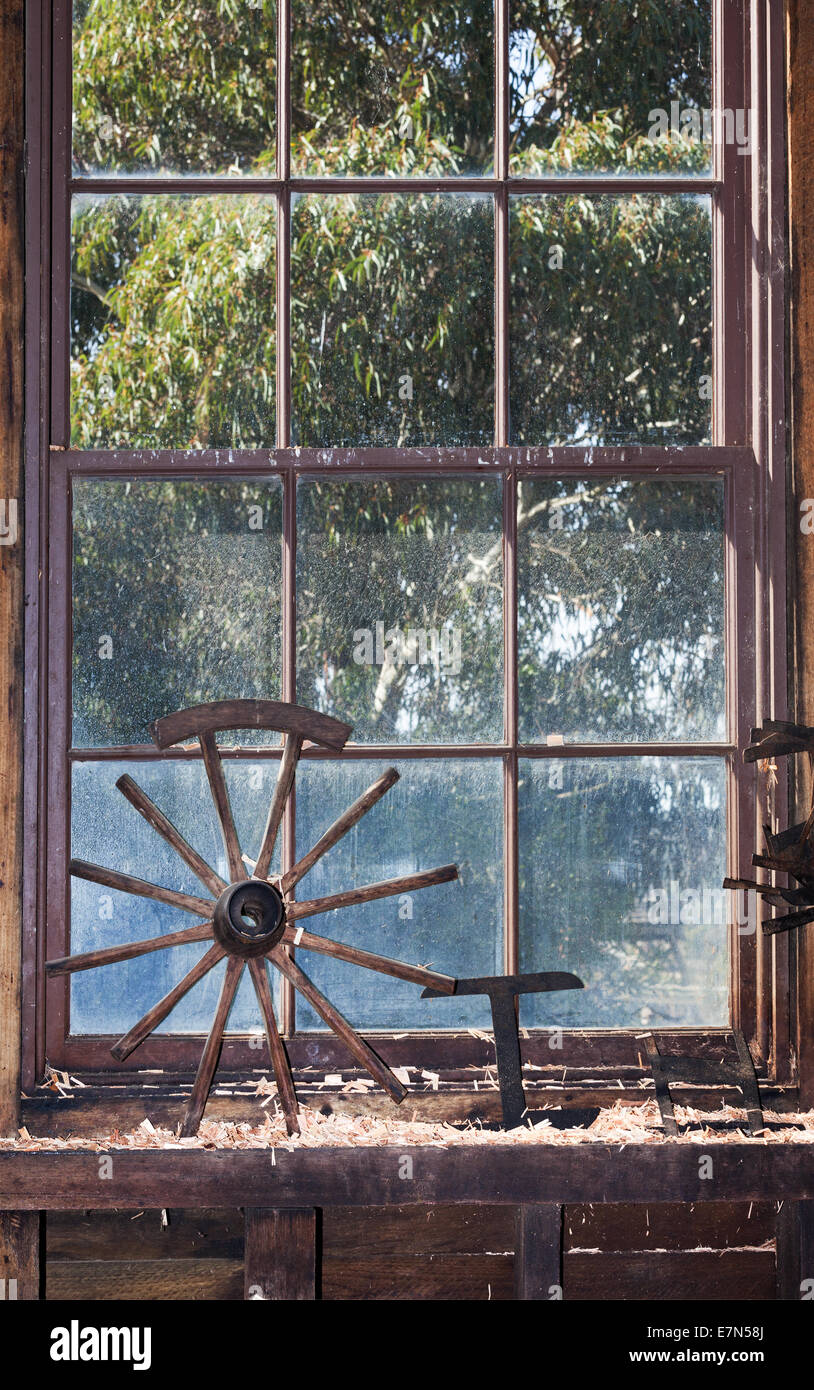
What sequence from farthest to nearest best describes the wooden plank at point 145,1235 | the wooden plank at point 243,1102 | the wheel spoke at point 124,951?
the wooden plank at point 145,1235 < the wooden plank at point 243,1102 < the wheel spoke at point 124,951

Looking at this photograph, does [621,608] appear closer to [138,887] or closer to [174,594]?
[174,594]

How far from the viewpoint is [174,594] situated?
7.80ft

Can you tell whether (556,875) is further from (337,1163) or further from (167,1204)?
(167,1204)

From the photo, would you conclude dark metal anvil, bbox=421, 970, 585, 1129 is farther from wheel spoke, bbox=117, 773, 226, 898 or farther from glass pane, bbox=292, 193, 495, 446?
glass pane, bbox=292, 193, 495, 446

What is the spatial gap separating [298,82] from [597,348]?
2.82 ft

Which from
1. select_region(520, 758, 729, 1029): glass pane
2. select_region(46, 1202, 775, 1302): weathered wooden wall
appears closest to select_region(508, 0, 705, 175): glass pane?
select_region(520, 758, 729, 1029): glass pane

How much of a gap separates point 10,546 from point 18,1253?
1.35m

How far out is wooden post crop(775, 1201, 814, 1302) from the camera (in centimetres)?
215

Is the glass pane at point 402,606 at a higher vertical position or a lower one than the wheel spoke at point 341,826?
higher

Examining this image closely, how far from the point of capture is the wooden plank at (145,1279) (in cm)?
233

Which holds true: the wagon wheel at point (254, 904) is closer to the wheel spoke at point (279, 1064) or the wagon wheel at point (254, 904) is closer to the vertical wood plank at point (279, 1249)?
the wheel spoke at point (279, 1064)

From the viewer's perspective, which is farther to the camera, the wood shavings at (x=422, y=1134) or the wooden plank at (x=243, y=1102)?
the wooden plank at (x=243, y=1102)

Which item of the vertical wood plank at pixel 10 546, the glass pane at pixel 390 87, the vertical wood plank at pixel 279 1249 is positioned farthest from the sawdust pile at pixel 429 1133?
the glass pane at pixel 390 87

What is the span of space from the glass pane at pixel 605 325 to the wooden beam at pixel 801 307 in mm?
190
